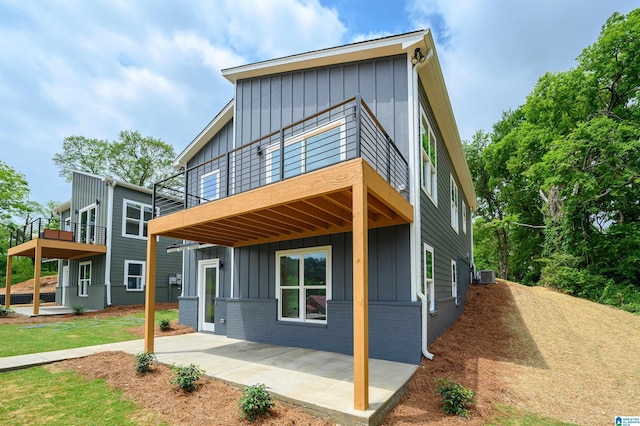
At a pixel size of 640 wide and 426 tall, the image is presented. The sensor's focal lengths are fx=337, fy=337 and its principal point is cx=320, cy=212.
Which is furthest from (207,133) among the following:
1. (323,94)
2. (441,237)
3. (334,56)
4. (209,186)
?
(441,237)

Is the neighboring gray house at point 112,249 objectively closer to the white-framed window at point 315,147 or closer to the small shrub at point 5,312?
the small shrub at point 5,312

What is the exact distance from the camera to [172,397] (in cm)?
493

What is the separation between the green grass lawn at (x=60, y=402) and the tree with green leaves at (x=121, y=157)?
29194mm

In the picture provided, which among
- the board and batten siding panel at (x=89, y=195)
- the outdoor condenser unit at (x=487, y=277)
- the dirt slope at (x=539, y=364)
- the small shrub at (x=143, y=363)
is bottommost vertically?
the dirt slope at (x=539, y=364)

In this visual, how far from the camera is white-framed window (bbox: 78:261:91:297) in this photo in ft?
57.9

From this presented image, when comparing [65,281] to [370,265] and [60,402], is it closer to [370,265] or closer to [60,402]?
[60,402]

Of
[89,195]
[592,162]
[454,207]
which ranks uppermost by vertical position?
[592,162]

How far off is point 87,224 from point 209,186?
35.7 ft

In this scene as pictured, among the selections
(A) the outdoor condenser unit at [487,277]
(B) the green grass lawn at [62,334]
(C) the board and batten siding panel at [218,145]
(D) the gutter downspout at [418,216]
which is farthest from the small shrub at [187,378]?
(A) the outdoor condenser unit at [487,277]

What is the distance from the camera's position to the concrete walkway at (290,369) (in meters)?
4.22

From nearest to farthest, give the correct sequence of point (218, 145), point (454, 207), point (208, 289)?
point (208, 289) → point (218, 145) → point (454, 207)

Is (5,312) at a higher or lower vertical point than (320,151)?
lower

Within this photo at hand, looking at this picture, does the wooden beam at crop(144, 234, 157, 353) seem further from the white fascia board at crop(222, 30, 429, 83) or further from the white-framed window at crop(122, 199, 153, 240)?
the white-framed window at crop(122, 199, 153, 240)

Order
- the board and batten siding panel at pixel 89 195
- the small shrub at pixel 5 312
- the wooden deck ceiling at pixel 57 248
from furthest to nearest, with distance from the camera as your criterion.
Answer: the board and batten siding panel at pixel 89 195
the wooden deck ceiling at pixel 57 248
the small shrub at pixel 5 312
